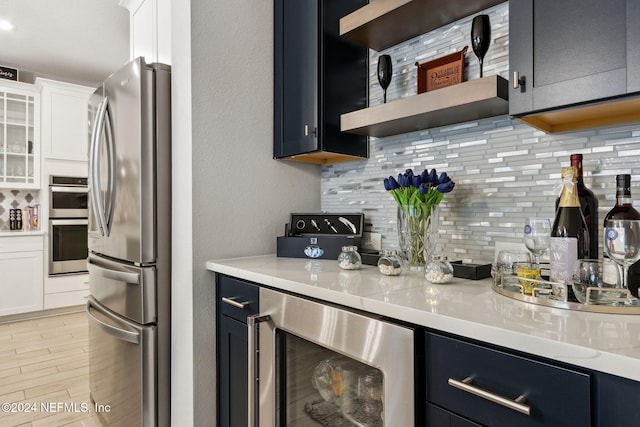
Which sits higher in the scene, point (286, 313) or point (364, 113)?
point (364, 113)

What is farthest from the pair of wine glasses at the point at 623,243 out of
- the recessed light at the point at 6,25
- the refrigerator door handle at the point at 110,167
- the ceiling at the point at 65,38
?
the recessed light at the point at 6,25

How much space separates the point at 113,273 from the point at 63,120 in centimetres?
328

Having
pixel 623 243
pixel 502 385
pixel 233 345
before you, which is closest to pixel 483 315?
pixel 502 385

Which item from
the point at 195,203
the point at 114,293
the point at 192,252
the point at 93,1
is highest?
the point at 93,1

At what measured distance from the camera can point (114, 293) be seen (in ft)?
6.07

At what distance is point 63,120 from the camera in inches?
165

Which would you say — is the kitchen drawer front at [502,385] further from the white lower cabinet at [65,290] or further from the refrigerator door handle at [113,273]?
the white lower cabinet at [65,290]

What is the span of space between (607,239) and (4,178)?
16.5 ft

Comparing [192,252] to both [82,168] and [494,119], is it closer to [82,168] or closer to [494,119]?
[494,119]

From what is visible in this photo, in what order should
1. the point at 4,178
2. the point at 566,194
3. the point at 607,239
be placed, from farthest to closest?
1. the point at 4,178
2. the point at 566,194
3. the point at 607,239

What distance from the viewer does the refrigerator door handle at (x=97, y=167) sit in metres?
1.91

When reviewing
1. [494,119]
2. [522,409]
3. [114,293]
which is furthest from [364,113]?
[114,293]

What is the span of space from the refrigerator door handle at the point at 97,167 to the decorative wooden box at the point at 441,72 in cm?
152

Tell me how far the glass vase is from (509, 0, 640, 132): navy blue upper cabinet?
0.45m
